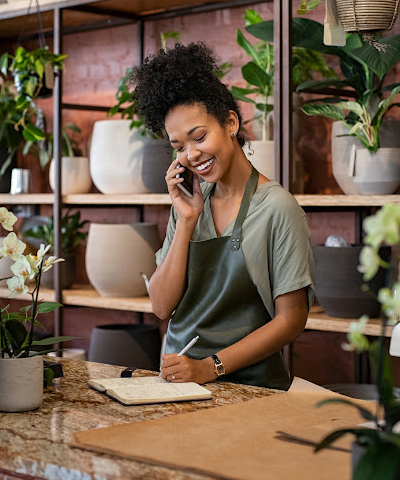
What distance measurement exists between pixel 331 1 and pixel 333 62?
1218 millimetres

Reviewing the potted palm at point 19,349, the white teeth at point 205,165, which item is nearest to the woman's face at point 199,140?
the white teeth at point 205,165

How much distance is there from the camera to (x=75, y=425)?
5.30ft

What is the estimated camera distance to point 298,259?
2.25 meters

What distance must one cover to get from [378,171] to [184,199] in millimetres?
934

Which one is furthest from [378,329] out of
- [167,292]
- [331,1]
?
[331,1]

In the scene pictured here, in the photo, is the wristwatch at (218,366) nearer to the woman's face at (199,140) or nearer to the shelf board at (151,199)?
the woman's face at (199,140)

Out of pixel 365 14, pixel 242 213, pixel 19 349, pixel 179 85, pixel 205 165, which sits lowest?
pixel 19 349

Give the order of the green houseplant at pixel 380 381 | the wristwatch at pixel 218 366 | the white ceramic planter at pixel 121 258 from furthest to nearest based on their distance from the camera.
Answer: the white ceramic planter at pixel 121 258, the wristwatch at pixel 218 366, the green houseplant at pixel 380 381

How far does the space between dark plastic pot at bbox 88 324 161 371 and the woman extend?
127 centimetres

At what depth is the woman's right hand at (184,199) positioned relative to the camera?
2.40 meters

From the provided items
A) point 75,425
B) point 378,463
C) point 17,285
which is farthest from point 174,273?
point 378,463

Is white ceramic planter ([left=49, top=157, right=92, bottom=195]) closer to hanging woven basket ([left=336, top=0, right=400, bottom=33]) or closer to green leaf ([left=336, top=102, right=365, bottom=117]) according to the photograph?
green leaf ([left=336, top=102, right=365, bottom=117])

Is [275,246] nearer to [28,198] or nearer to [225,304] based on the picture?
[225,304]

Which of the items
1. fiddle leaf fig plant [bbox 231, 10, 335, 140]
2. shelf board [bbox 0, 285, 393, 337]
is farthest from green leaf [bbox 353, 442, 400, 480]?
fiddle leaf fig plant [bbox 231, 10, 335, 140]
